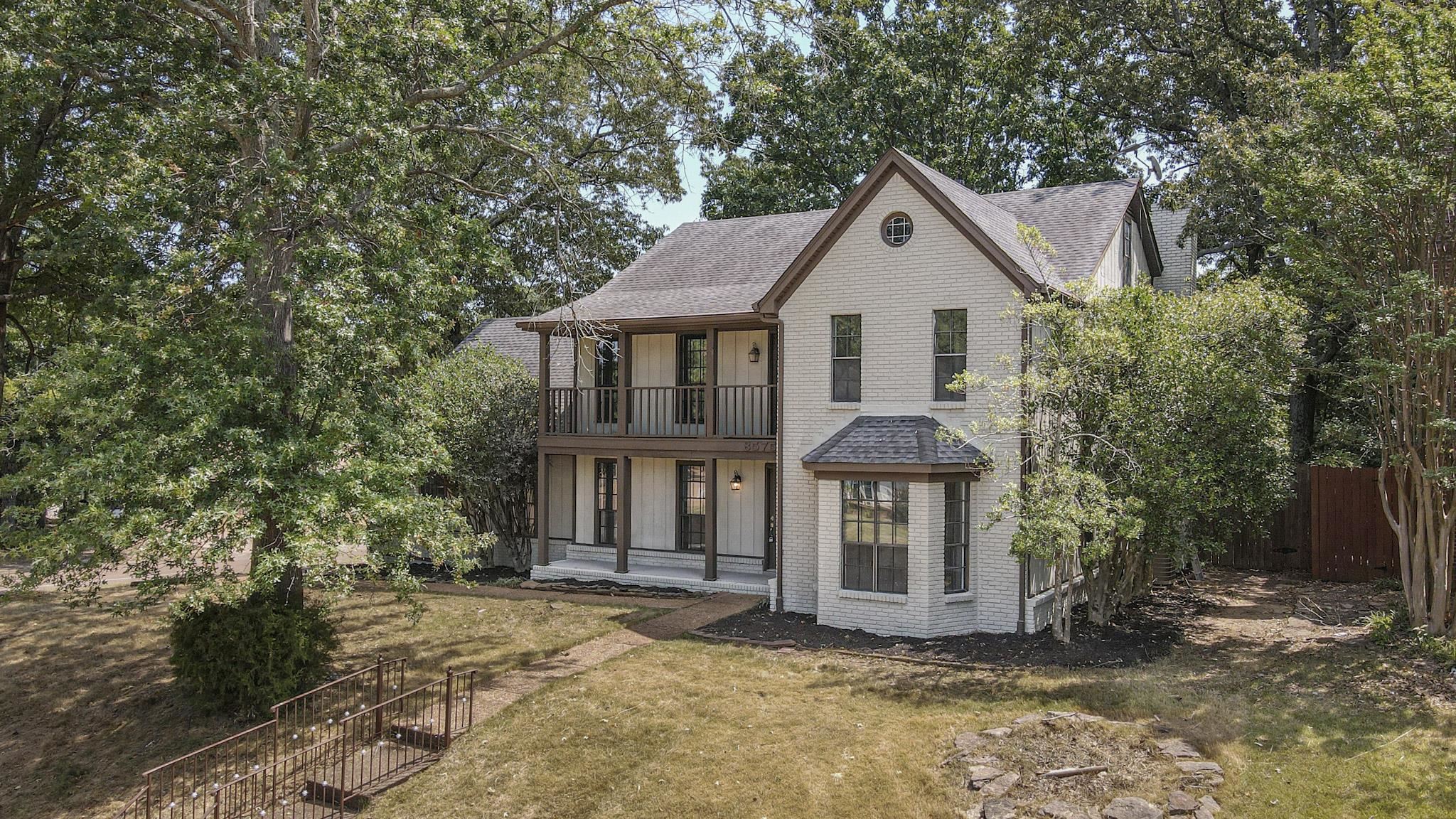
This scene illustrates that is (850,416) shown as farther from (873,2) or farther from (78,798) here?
(873,2)

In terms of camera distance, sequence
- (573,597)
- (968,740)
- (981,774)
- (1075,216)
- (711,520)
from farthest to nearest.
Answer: (1075,216) < (711,520) < (573,597) < (968,740) < (981,774)

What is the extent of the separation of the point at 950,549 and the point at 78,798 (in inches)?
486

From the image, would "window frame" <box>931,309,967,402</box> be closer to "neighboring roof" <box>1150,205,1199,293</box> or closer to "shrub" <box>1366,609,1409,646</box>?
"shrub" <box>1366,609,1409,646</box>

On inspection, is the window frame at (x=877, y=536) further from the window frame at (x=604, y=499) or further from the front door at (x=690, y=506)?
the window frame at (x=604, y=499)

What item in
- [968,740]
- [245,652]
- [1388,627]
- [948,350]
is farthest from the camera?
[948,350]

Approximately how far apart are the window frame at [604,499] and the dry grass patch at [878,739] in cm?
821

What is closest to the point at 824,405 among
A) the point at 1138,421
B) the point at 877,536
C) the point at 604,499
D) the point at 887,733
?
the point at 877,536

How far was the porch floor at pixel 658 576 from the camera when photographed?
17.8 m

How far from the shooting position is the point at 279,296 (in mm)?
10531

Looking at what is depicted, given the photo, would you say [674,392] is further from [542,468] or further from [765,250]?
[765,250]

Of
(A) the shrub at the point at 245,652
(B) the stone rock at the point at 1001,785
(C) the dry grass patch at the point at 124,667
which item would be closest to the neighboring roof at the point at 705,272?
(C) the dry grass patch at the point at 124,667

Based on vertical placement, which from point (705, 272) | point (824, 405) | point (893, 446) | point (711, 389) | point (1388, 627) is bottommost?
point (1388, 627)

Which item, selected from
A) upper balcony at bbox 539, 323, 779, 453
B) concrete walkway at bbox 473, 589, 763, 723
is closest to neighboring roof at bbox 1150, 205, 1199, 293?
upper balcony at bbox 539, 323, 779, 453

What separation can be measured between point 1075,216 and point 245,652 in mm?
16859
